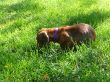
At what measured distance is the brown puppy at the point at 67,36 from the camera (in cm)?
491

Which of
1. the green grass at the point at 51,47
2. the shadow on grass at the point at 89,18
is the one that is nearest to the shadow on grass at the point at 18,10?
the green grass at the point at 51,47

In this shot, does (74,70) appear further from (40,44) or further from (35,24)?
(35,24)

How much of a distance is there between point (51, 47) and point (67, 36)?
31 cm

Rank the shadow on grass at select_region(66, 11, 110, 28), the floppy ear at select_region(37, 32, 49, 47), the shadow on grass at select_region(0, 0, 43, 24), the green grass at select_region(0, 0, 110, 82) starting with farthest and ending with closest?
1. the shadow on grass at select_region(0, 0, 43, 24)
2. the shadow on grass at select_region(66, 11, 110, 28)
3. the floppy ear at select_region(37, 32, 49, 47)
4. the green grass at select_region(0, 0, 110, 82)

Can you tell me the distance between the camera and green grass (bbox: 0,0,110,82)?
4.19m

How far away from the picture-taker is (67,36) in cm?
490

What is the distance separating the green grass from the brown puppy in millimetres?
121

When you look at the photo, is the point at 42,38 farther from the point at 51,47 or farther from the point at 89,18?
the point at 89,18

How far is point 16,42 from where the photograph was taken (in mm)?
5566

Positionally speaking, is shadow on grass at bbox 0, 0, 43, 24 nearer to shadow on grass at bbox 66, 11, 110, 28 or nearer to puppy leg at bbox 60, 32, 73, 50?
shadow on grass at bbox 66, 11, 110, 28

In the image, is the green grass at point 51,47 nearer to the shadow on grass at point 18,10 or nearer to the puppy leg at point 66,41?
the shadow on grass at point 18,10

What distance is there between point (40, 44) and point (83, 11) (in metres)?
2.11

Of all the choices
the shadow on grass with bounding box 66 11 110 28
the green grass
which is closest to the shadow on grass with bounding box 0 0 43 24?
the green grass

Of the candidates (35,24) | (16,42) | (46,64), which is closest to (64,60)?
(46,64)
